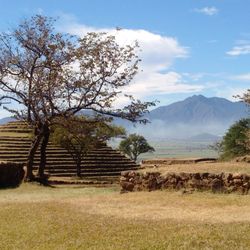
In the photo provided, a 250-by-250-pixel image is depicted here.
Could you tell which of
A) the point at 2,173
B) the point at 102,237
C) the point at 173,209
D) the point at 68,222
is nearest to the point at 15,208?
the point at 68,222

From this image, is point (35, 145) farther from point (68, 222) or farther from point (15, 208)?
point (68, 222)

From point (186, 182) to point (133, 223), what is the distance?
7.88 metres

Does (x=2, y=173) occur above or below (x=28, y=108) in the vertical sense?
below

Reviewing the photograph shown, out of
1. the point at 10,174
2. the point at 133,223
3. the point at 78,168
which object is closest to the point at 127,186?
the point at 133,223

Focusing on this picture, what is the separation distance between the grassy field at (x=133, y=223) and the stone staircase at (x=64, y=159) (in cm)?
3063

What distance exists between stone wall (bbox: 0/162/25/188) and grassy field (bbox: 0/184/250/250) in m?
11.5

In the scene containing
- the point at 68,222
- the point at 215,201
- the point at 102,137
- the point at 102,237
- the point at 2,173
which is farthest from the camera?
the point at 102,137

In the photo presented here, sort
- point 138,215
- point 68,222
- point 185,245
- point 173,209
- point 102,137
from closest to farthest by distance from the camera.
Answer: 1. point 185,245
2. point 68,222
3. point 138,215
4. point 173,209
5. point 102,137

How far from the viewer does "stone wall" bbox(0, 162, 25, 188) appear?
3232cm

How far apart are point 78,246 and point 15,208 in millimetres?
7992

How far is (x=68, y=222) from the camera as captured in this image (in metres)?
15.0

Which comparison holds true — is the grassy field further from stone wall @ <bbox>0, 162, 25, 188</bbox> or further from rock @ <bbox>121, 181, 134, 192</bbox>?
stone wall @ <bbox>0, 162, 25, 188</bbox>

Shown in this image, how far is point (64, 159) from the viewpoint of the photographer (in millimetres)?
56219

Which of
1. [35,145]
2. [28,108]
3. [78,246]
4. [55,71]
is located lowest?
[78,246]
